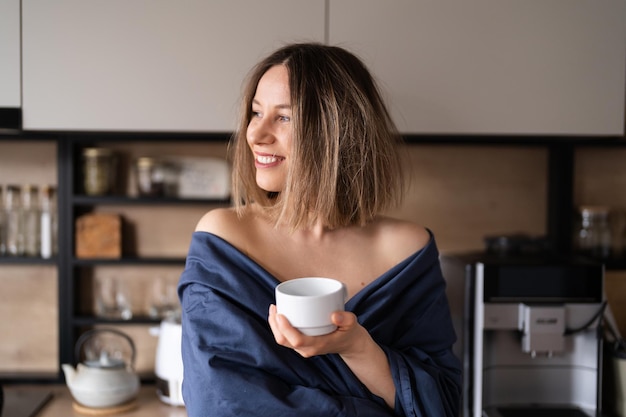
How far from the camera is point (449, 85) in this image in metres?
1.56

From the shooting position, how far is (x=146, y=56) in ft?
5.02

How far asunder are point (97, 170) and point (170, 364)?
2.16ft

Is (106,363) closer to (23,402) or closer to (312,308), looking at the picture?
(23,402)

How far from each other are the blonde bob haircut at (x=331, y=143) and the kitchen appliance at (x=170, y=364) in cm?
67

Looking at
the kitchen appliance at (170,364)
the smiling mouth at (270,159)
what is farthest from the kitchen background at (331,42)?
the kitchen appliance at (170,364)

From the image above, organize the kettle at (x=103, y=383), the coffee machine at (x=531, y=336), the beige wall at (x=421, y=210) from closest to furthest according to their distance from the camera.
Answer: the coffee machine at (x=531, y=336) → the kettle at (x=103, y=383) → the beige wall at (x=421, y=210)

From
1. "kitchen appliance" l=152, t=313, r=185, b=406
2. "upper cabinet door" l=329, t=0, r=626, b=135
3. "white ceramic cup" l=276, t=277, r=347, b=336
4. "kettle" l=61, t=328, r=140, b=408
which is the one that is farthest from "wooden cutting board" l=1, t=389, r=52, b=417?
"upper cabinet door" l=329, t=0, r=626, b=135

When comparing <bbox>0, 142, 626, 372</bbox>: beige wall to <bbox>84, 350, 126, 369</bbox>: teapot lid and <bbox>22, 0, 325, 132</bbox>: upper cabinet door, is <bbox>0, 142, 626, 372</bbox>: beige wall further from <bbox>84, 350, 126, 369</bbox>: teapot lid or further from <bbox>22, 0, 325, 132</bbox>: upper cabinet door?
<bbox>22, 0, 325, 132</bbox>: upper cabinet door

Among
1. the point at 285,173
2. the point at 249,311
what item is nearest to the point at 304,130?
the point at 285,173

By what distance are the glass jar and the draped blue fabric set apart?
0.98 metres

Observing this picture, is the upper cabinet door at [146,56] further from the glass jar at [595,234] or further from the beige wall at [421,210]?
the glass jar at [595,234]

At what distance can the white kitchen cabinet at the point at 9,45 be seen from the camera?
59.7 inches

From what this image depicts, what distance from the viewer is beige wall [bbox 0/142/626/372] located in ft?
6.39

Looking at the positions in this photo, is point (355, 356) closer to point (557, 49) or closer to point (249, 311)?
point (249, 311)
